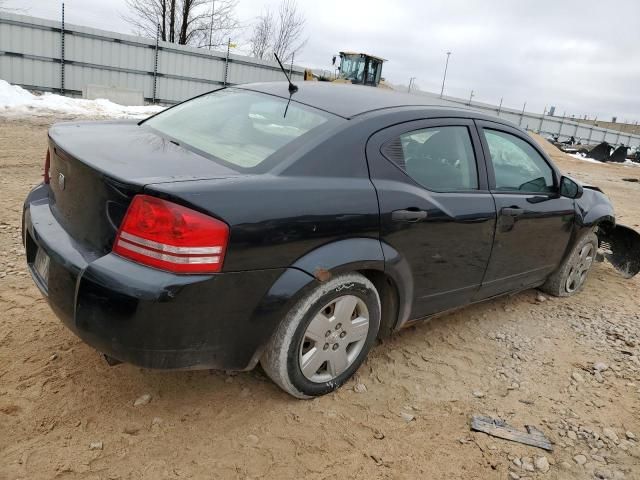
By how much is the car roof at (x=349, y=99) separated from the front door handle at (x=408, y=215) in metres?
0.57

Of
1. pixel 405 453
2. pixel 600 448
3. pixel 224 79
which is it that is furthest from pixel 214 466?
pixel 224 79

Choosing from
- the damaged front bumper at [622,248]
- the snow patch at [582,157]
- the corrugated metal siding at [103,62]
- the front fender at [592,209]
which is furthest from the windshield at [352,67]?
the front fender at [592,209]

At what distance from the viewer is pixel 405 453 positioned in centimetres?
240

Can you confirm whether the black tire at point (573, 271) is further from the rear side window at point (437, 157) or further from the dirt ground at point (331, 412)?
the rear side window at point (437, 157)

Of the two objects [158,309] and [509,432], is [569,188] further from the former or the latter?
[158,309]

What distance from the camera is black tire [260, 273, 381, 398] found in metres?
2.39

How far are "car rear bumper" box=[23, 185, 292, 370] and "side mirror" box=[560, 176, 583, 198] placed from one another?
2623mm

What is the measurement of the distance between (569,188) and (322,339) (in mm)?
2480

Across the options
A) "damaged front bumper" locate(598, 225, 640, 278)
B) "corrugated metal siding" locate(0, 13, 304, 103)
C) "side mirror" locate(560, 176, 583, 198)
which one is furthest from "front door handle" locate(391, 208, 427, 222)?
"corrugated metal siding" locate(0, 13, 304, 103)

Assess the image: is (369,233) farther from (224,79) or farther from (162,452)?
(224,79)

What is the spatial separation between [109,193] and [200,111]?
1.20 meters

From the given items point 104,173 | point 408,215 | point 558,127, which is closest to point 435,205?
point 408,215

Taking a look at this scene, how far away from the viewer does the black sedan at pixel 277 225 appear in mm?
2035

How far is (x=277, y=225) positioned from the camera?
217 centimetres
